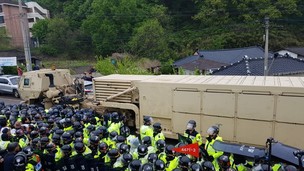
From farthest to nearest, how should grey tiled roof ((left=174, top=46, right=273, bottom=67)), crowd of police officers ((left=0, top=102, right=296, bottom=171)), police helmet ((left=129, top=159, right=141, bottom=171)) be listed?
grey tiled roof ((left=174, top=46, right=273, bottom=67)), crowd of police officers ((left=0, top=102, right=296, bottom=171)), police helmet ((left=129, top=159, right=141, bottom=171))

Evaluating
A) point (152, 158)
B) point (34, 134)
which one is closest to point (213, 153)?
point (152, 158)

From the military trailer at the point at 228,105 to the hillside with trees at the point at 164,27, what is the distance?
26.0 meters

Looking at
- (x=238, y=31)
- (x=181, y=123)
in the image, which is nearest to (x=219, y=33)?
(x=238, y=31)

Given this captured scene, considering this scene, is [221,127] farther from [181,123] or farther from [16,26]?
[16,26]

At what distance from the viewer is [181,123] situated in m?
8.63

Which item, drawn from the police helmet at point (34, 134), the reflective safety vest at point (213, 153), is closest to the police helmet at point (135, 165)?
the reflective safety vest at point (213, 153)

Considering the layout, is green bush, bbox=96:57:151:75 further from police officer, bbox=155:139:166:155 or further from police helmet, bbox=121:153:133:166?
police helmet, bbox=121:153:133:166

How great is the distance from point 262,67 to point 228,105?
10.1 meters

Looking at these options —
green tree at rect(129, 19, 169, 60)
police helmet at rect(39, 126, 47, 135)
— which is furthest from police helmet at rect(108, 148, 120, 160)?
green tree at rect(129, 19, 169, 60)

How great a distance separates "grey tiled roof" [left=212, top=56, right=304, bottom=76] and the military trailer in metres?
7.89

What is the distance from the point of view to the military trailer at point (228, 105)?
7031 millimetres

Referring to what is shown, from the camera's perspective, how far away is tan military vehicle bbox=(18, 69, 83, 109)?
40.2 feet

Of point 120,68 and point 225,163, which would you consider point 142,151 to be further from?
point 120,68

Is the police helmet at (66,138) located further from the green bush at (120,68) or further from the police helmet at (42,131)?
the green bush at (120,68)
